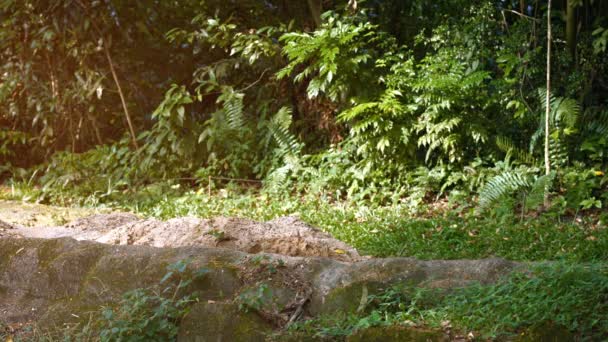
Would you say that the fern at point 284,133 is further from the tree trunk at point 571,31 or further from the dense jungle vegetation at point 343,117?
the tree trunk at point 571,31

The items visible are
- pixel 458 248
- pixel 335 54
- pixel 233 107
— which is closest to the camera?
pixel 458 248

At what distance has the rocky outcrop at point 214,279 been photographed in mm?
3768

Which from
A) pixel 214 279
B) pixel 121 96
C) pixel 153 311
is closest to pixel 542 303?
pixel 214 279

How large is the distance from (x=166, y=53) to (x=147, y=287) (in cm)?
730

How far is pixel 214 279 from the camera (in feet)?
13.9

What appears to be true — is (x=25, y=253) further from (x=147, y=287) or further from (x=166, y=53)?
(x=166, y=53)

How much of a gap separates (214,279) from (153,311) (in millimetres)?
415

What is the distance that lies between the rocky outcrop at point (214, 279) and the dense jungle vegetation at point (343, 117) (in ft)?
5.86

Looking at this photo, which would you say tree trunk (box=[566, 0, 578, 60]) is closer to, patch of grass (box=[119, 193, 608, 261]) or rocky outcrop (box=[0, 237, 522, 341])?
patch of grass (box=[119, 193, 608, 261])

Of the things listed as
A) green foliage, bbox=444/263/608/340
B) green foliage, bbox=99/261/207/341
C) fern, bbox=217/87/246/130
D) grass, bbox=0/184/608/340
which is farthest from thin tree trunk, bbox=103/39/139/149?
green foliage, bbox=444/263/608/340

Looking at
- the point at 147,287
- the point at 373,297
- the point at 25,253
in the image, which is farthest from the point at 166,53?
the point at 373,297

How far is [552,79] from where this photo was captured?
781cm

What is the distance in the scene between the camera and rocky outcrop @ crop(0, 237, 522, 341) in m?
3.77

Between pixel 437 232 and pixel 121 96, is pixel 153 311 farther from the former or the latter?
pixel 121 96
